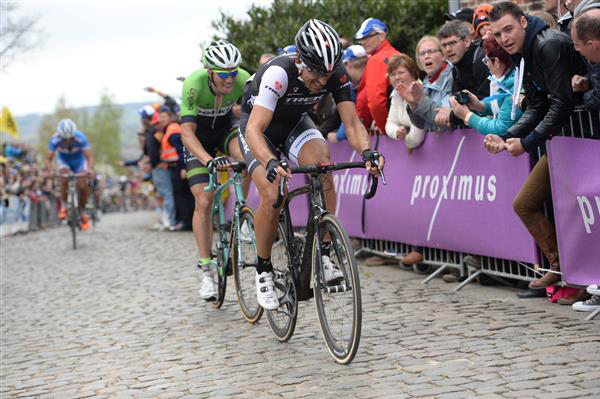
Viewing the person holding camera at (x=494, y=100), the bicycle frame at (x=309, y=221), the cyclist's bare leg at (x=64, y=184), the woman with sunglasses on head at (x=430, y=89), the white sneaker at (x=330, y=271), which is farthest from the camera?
the cyclist's bare leg at (x=64, y=184)

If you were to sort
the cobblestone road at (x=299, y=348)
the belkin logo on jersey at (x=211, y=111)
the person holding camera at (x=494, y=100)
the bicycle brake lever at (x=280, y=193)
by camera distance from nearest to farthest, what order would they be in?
the cobblestone road at (x=299, y=348), the bicycle brake lever at (x=280, y=193), the person holding camera at (x=494, y=100), the belkin logo on jersey at (x=211, y=111)

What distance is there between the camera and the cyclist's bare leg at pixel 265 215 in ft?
21.9

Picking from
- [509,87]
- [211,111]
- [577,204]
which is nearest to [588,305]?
[577,204]

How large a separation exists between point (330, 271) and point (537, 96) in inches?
88.1

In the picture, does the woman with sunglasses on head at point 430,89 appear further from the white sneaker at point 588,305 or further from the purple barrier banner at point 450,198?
the white sneaker at point 588,305

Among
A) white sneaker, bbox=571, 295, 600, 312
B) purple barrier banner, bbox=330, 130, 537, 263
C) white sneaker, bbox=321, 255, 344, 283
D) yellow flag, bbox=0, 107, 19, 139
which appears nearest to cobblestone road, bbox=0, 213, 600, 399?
white sneaker, bbox=571, 295, 600, 312

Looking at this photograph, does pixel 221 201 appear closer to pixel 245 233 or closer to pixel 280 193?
pixel 245 233

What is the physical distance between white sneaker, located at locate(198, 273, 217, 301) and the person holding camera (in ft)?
9.14

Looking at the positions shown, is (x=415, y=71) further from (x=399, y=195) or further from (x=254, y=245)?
(x=254, y=245)

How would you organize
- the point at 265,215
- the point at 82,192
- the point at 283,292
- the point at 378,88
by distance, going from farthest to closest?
the point at 82,192 → the point at 378,88 → the point at 283,292 → the point at 265,215

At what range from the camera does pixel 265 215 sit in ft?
22.4

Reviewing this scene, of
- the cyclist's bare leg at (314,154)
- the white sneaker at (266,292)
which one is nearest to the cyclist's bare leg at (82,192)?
the white sneaker at (266,292)

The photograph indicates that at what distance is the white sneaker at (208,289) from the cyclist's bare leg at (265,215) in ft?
5.96

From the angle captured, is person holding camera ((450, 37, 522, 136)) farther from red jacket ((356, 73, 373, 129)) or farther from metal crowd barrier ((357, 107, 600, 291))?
red jacket ((356, 73, 373, 129))
